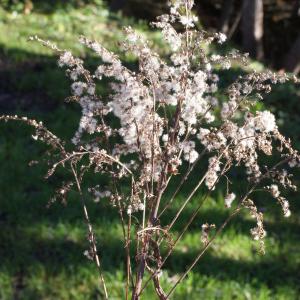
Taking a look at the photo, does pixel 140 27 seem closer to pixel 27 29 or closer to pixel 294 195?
pixel 27 29

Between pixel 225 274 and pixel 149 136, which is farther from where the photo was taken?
pixel 225 274

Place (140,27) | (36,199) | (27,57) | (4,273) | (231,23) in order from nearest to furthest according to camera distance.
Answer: (4,273) < (36,199) < (27,57) < (140,27) < (231,23)

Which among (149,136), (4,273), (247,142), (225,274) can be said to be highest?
(247,142)

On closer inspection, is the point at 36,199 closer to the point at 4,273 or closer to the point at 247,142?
the point at 4,273

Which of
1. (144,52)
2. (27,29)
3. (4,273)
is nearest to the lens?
(144,52)

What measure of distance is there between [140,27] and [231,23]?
3223mm

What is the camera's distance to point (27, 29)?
26.1ft

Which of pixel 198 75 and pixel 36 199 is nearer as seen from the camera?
pixel 198 75

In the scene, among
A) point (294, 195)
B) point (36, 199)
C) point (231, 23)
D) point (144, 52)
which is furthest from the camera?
point (231, 23)

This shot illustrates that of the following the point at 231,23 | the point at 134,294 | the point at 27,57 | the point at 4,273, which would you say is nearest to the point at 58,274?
the point at 4,273

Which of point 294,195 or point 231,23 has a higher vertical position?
point 231,23

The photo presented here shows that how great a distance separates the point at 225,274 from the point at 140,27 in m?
6.02

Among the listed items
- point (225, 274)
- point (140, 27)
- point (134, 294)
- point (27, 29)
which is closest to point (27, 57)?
point (27, 29)

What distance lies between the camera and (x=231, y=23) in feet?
38.4
